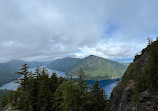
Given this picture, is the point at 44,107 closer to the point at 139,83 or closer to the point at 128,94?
the point at 128,94

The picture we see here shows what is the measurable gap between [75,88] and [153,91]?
58.2 feet

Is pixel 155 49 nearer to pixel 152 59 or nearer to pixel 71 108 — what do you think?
pixel 152 59

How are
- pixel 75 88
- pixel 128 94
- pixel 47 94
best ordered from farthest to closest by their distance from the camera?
pixel 47 94, pixel 75 88, pixel 128 94

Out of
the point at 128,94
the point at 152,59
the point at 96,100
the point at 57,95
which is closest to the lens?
the point at 152,59

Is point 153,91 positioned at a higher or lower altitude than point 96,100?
higher

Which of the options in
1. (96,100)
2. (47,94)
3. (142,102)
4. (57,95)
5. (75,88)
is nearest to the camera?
(142,102)

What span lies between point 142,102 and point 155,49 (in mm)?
14641

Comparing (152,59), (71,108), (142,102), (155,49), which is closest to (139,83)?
(142,102)

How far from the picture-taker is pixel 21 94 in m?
32.9

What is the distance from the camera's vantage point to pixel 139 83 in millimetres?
21156

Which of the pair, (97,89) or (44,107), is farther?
(44,107)

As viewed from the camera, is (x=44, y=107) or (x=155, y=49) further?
(x=44, y=107)

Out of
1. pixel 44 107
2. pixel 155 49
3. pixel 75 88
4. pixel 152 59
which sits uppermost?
pixel 155 49

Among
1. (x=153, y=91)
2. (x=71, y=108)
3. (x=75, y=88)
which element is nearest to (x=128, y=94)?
(x=153, y=91)
